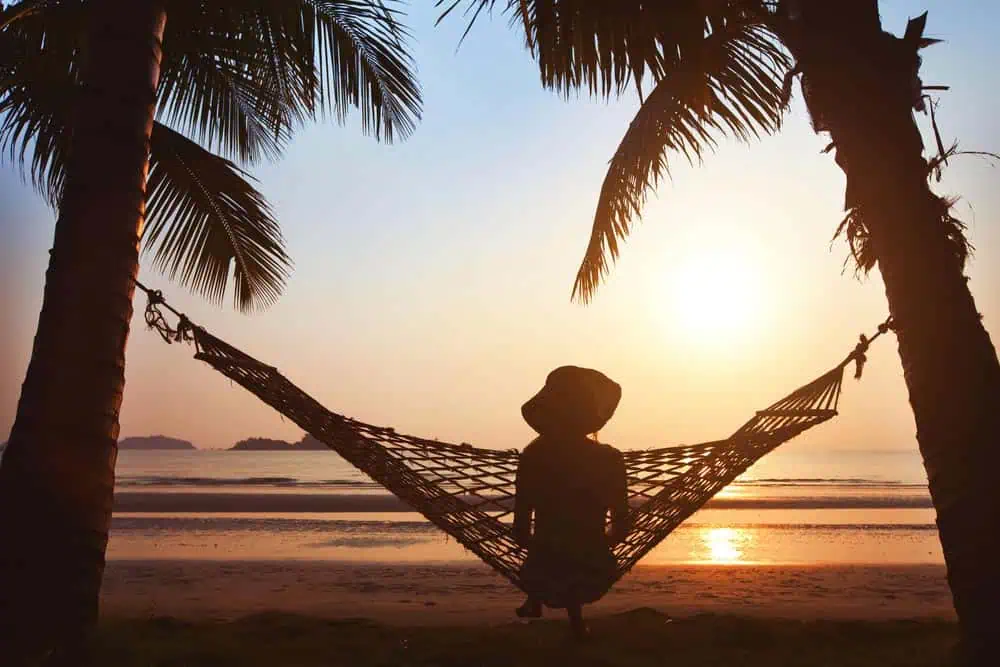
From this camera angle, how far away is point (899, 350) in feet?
8.38

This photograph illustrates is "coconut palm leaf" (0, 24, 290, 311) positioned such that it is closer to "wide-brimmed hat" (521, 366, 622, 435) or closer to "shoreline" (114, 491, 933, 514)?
"wide-brimmed hat" (521, 366, 622, 435)

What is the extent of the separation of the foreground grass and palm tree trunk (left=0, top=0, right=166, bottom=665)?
0.96ft

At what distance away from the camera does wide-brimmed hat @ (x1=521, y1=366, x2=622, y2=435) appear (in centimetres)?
299

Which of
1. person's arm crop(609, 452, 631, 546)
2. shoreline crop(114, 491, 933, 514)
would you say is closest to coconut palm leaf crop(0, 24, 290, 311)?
person's arm crop(609, 452, 631, 546)

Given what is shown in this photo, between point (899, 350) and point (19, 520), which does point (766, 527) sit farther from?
point (19, 520)

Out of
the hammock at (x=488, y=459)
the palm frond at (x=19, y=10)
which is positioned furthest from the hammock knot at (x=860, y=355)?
the palm frond at (x=19, y=10)

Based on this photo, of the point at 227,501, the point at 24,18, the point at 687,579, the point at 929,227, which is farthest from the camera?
the point at 227,501

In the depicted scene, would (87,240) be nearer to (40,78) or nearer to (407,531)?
(40,78)

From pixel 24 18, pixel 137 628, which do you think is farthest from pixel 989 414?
pixel 24 18

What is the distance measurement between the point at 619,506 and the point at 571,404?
442 mm

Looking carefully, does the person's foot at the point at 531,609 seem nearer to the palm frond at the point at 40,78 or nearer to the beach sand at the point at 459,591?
the beach sand at the point at 459,591

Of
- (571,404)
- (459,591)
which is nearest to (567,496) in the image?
(571,404)

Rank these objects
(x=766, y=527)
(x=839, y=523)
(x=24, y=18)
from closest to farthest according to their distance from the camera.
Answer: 1. (x=24, y=18)
2. (x=766, y=527)
3. (x=839, y=523)

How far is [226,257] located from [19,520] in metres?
2.74
